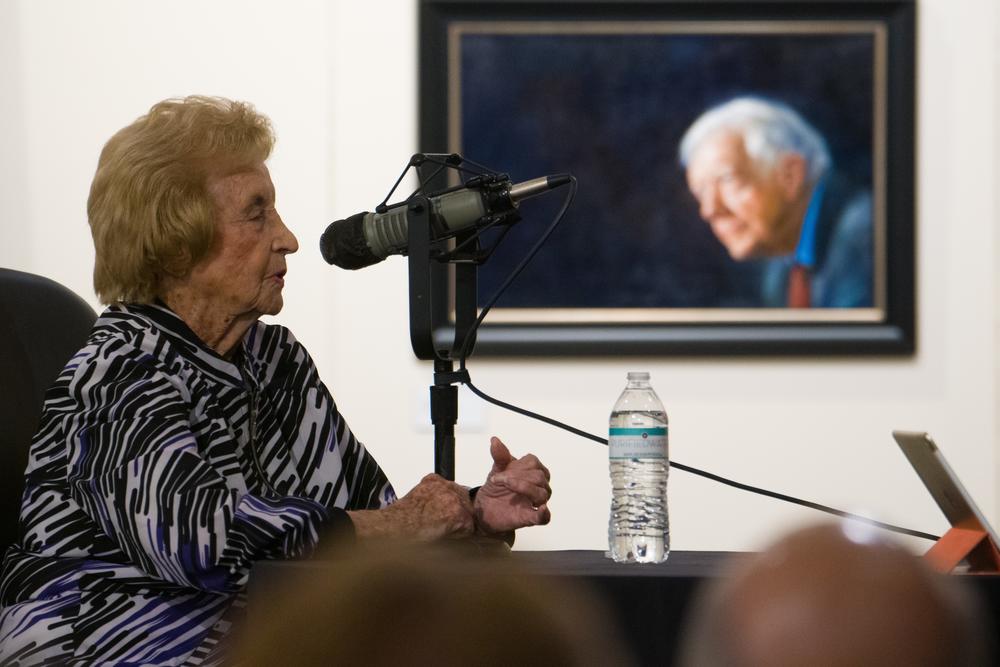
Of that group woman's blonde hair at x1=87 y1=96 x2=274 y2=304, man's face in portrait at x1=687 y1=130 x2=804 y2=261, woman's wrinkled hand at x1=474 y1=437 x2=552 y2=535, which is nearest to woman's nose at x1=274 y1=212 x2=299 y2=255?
woman's blonde hair at x1=87 y1=96 x2=274 y2=304

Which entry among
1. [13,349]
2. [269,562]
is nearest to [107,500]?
[269,562]

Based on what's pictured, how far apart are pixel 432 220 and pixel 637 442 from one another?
401 mm

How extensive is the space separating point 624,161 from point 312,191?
0.71m

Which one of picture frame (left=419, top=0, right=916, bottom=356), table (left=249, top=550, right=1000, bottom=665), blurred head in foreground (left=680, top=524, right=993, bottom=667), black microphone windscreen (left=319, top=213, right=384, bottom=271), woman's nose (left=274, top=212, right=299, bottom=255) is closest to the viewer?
blurred head in foreground (left=680, top=524, right=993, bottom=667)

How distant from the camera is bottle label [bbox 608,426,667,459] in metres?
1.63

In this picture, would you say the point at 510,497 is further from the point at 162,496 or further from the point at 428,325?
the point at 162,496

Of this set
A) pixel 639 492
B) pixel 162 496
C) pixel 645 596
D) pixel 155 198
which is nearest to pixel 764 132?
pixel 639 492

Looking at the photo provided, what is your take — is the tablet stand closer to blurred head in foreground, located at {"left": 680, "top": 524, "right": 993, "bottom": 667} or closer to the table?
the table

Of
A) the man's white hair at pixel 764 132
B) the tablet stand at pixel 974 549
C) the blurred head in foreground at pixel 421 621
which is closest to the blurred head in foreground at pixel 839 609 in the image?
the blurred head in foreground at pixel 421 621

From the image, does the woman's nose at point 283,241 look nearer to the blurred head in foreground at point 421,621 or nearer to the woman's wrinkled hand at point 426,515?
the woman's wrinkled hand at point 426,515

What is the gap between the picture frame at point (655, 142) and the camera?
2.82 m

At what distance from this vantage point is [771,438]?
111 inches

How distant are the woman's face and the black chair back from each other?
0.84 ft

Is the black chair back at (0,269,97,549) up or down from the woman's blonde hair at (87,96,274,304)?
down
